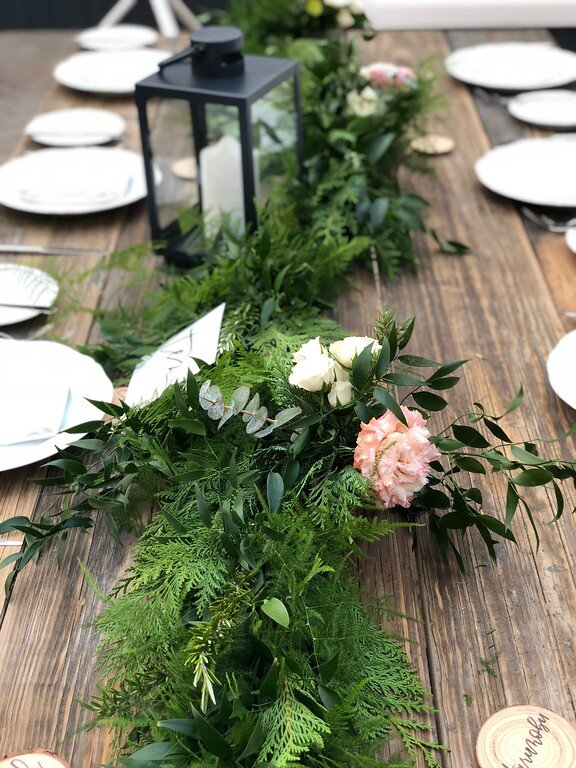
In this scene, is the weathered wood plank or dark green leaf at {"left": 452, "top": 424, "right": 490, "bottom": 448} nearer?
the weathered wood plank

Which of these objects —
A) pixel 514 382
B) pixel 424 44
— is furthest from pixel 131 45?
pixel 514 382

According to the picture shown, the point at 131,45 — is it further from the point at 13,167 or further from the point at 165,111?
the point at 165,111

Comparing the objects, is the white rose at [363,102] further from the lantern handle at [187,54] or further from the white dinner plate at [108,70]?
the white dinner plate at [108,70]

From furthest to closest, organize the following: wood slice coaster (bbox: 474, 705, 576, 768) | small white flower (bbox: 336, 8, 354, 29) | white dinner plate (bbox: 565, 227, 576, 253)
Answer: small white flower (bbox: 336, 8, 354, 29) → white dinner plate (bbox: 565, 227, 576, 253) → wood slice coaster (bbox: 474, 705, 576, 768)

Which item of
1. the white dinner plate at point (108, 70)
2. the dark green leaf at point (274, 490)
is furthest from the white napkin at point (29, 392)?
the white dinner plate at point (108, 70)

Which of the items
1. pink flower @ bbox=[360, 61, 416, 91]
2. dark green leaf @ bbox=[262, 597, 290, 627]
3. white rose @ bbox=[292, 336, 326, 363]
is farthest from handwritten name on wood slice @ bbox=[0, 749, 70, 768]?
pink flower @ bbox=[360, 61, 416, 91]

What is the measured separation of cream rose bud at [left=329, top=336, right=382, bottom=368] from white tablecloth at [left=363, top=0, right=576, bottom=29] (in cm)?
202

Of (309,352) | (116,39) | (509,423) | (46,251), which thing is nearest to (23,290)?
(46,251)

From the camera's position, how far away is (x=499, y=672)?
0.77 meters

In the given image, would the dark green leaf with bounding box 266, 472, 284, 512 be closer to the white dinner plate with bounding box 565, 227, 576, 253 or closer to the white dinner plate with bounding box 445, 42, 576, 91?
the white dinner plate with bounding box 565, 227, 576, 253

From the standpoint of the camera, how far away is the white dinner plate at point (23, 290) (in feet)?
4.23

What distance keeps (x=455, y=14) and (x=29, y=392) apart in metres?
2.05

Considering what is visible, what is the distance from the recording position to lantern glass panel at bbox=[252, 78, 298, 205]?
1.38m

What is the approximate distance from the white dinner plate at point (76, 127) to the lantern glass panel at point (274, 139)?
0.53 m
